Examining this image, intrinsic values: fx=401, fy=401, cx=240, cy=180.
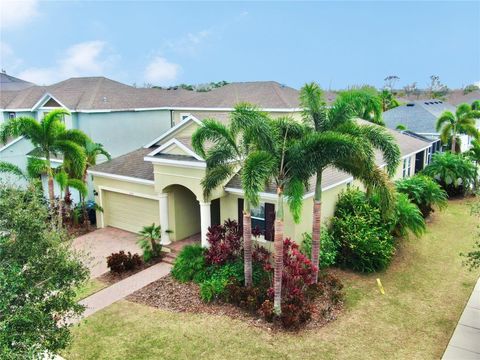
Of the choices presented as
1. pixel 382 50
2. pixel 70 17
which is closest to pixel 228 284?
pixel 70 17

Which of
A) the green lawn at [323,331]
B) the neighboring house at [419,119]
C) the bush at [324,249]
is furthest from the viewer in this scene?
the neighboring house at [419,119]

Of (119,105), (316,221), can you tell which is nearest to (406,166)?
(316,221)

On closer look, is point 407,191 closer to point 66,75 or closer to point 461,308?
point 461,308

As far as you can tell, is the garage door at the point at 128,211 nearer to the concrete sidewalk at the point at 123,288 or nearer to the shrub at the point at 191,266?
the concrete sidewalk at the point at 123,288

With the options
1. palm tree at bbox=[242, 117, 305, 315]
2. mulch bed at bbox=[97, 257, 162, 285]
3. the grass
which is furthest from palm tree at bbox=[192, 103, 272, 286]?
the grass

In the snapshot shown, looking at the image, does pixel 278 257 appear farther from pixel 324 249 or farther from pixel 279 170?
pixel 324 249

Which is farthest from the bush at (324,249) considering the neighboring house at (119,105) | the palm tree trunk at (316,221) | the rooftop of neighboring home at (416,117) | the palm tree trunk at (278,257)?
the rooftop of neighboring home at (416,117)

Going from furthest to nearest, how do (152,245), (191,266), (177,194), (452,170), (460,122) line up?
(460,122), (452,170), (177,194), (152,245), (191,266)
